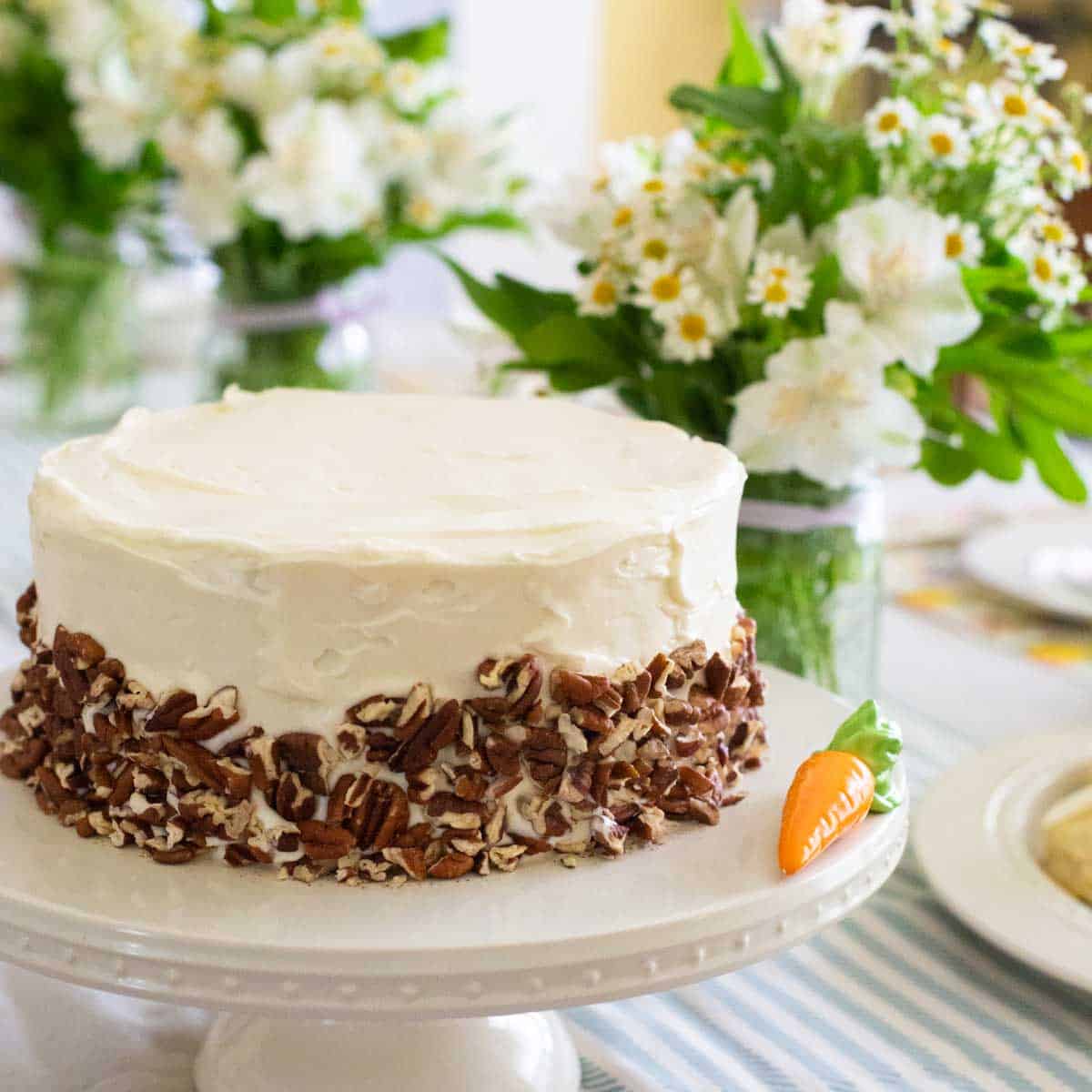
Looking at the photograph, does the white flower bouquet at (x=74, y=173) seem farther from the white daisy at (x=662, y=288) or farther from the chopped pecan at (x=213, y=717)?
the chopped pecan at (x=213, y=717)

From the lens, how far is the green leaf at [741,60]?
1484 millimetres

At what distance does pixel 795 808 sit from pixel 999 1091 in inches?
10.9

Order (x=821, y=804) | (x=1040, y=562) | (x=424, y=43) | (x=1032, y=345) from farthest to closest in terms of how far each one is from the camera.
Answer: (x=424, y=43), (x=1040, y=562), (x=1032, y=345), (x=821, y=804)

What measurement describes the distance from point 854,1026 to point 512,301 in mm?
740

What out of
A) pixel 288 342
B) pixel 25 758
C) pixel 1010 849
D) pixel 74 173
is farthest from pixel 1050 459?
pixel 74 173

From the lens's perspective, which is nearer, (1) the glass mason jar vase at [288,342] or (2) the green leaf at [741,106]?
(2) the green leaf at [741,106]

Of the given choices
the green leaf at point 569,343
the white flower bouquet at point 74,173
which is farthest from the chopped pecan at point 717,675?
the white flower bouquet at point 74,173

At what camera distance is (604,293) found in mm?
1314

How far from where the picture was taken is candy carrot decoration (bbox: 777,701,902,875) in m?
0.86

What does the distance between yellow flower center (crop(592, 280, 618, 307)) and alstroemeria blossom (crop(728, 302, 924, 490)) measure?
16 cm

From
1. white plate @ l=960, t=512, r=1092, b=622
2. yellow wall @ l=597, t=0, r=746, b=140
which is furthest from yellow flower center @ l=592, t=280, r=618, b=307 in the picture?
yellow wall @ l=597, t=0, r=746, b=140

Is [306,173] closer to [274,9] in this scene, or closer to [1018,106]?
[274,9]

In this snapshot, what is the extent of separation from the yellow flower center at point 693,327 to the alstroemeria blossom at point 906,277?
0.41ft

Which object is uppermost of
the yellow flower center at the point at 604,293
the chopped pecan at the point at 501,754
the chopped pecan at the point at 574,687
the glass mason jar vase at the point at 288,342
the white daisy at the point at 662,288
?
the white daisy at the point at 662,288
